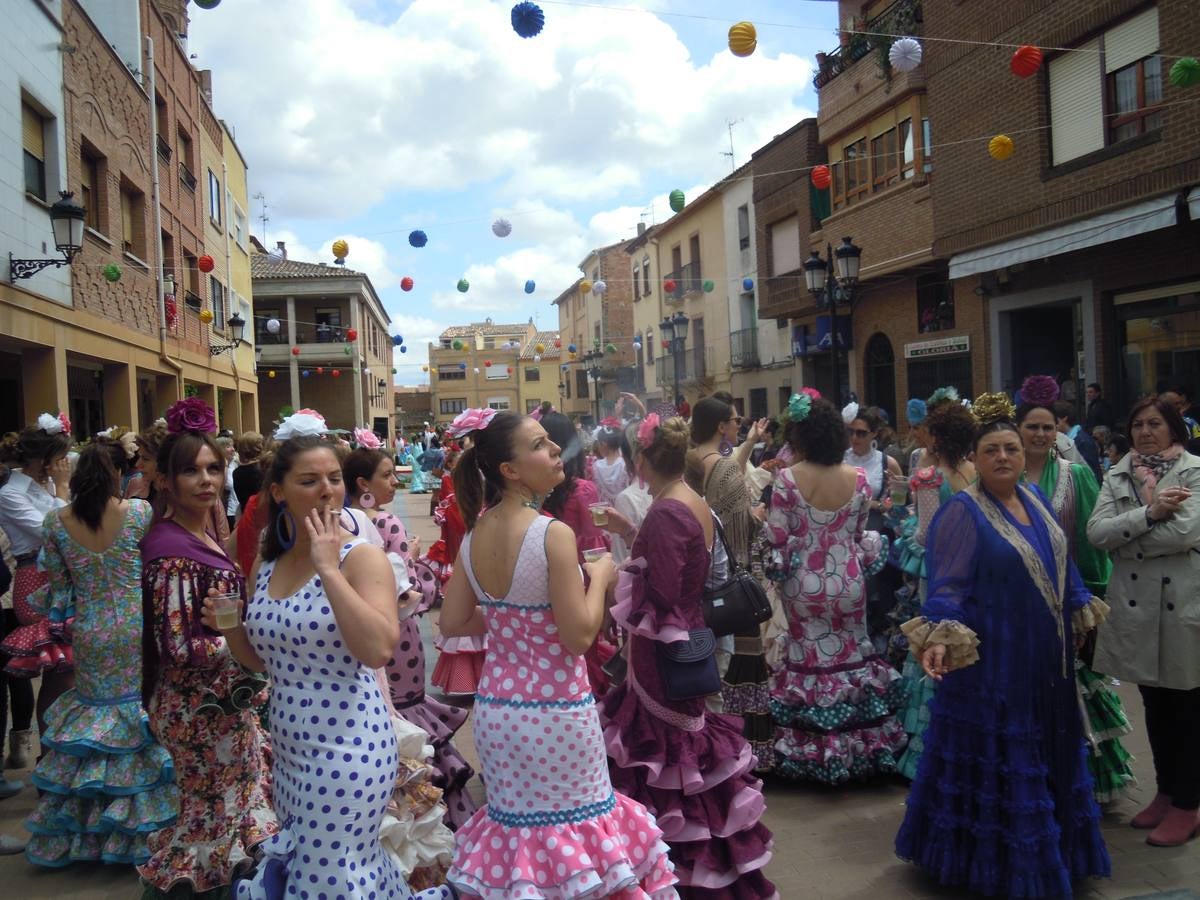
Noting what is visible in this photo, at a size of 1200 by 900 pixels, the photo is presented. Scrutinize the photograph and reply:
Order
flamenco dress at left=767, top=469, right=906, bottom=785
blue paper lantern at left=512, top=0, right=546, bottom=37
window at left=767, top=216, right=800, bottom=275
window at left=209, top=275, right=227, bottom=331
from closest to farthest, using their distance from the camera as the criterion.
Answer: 1. flamenco dress at left=767, top=469, right=906, bottom=785
2. blue paper lantern at left=512, top=0, right=546, bottom=37
3. window at left=767, top=216, right=800, bottom=275
4. window at left=209, top=275, right=227, bottom=331

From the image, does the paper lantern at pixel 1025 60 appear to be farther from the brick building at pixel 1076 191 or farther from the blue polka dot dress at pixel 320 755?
the blue polka dot dress at pixel 320 755

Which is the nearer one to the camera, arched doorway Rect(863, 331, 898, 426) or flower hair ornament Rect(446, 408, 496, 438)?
flower hair ornament Rect(446, 408, 496, 438)

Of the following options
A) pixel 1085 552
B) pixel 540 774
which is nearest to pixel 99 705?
pixel 540 774

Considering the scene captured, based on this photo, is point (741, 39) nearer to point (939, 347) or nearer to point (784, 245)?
point (939, 347)

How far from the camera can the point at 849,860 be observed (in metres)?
4.07

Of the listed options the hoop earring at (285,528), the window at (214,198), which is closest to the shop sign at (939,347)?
the hoop earring at (285,528)

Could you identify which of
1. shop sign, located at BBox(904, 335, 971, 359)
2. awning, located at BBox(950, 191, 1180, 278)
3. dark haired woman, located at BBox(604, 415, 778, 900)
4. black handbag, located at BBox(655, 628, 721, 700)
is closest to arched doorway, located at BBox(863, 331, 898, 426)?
shop sign, located at BBox(904, 335, 971, 359)

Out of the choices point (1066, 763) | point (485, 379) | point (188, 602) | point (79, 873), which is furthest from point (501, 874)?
point (485, 379)

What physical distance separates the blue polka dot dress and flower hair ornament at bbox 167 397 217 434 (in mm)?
1347

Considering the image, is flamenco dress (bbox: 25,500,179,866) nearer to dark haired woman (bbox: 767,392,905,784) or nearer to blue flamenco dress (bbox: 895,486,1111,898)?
dark haired woman (bbox: 767,392,905,784)

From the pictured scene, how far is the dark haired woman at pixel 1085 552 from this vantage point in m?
4.37

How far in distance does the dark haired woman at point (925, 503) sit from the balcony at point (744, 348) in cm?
2125

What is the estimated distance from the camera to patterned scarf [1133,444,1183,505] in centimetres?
420

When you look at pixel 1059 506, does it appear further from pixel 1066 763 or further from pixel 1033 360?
pixel 1033 360
